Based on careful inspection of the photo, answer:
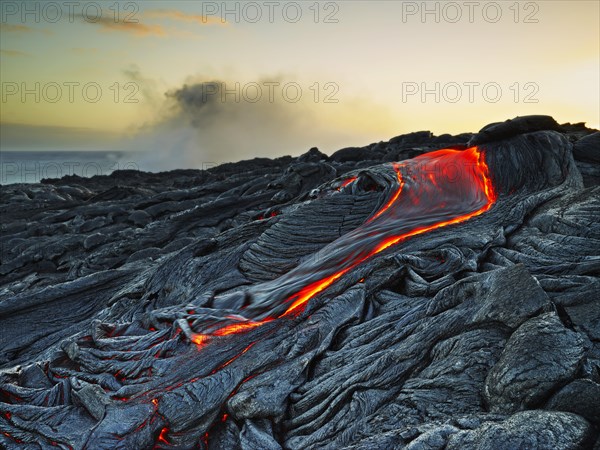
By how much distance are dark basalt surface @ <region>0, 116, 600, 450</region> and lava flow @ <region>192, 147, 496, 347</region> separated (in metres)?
0.13

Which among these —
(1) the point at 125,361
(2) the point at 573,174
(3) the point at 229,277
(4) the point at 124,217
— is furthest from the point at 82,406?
(4) the point at 124,217

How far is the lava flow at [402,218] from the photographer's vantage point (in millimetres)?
9984

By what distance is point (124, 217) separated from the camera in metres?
21.2

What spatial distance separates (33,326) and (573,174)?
1425 centimetres

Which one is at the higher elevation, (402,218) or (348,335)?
(402,218)

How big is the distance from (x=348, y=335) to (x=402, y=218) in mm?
4569

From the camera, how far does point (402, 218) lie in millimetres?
12211

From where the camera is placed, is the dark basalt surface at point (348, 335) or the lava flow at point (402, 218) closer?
the dark basalt surface at point (348, 335)

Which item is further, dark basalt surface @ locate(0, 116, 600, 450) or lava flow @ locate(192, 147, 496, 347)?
lava flow @ locate(192, 147, 496, 347)

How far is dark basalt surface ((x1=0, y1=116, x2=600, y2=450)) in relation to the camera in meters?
6.07

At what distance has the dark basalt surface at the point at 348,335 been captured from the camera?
607 cm

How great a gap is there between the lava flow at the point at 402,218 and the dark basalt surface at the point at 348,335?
130 millimetres

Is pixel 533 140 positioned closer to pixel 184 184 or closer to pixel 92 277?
pixel 92 277

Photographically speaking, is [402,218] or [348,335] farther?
[402,218]
